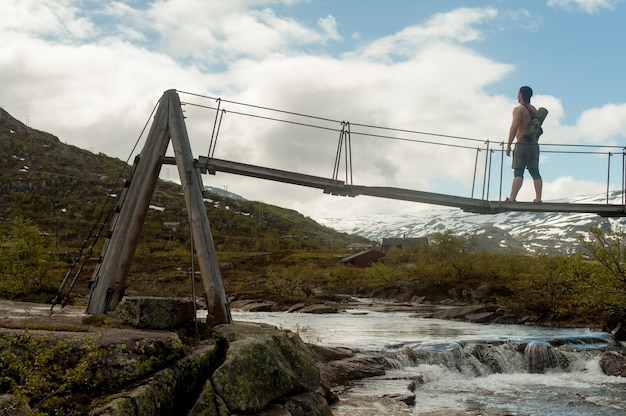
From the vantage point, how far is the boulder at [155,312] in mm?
13859

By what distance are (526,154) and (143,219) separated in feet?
36.9

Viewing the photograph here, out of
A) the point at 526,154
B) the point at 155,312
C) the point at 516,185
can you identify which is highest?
the point at 526,154

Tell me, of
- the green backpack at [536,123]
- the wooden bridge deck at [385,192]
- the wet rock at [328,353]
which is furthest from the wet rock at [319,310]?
the green backpack at [536,123]

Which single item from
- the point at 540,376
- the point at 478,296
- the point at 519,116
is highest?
the point at 519,116

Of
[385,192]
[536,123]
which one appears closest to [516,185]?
[536,123]

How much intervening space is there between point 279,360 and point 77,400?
441 cm

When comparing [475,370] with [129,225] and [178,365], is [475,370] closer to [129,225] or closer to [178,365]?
[129,225]

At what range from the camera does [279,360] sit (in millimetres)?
13281

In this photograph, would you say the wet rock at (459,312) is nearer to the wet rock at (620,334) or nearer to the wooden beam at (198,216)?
the wet rock at (620,334)

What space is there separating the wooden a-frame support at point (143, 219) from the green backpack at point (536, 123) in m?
9.52

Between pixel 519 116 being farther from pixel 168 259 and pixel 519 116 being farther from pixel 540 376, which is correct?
pixel 168 259

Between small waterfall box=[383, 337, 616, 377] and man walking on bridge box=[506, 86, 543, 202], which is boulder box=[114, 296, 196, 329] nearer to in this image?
man walking on bridge box=[506, 86, 543, 202]

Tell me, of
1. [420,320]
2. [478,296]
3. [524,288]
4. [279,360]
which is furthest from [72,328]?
[478,296]

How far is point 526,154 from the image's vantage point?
17.4m
